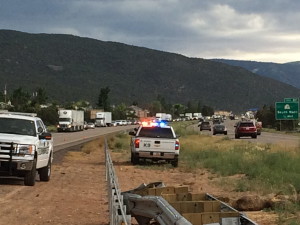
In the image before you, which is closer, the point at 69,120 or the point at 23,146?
the point at 23,146

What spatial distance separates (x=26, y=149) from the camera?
53.1 ft

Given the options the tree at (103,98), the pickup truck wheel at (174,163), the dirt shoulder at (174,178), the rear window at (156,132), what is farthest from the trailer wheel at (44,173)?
the tree at (103,98)

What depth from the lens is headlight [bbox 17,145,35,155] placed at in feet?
52.8

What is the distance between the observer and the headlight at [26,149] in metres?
16.1

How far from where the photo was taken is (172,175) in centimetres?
2273

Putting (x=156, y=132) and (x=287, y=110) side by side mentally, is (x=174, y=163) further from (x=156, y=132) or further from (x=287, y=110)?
(x=287, y=110)

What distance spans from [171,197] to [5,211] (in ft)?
14.0

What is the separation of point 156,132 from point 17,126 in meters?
9.40

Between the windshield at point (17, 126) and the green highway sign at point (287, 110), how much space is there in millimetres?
33988

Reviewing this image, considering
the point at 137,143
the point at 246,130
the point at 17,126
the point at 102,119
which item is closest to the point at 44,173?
the point at 17,126

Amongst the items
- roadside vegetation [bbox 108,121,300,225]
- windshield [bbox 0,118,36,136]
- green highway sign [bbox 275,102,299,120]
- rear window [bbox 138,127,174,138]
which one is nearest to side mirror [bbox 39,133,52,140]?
windshield [bbox 0,118,36,136]

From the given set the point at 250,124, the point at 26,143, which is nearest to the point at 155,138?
the point at 26,143

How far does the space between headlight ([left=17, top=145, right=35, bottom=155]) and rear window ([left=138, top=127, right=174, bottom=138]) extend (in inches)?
389

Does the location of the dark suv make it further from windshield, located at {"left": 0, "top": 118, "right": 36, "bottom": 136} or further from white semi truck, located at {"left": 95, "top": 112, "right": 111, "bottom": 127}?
white semi truck, located at {"left": 95, "top": 112, "right": 111, "bottom": 127}
